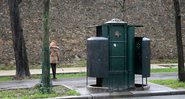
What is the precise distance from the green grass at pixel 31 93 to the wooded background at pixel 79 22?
10.7 metres

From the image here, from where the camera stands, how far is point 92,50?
11.9 m

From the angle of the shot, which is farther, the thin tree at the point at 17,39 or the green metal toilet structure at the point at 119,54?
the thin tree at the point at 17,39

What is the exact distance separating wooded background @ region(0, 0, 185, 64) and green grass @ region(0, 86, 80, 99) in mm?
10672

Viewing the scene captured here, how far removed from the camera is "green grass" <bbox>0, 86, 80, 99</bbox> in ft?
36.6

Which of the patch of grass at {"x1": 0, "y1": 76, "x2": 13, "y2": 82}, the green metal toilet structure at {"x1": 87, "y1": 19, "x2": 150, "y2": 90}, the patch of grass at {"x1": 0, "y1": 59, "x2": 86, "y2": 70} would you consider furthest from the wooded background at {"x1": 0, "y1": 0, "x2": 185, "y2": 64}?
the green metal toilet structure at {"x1": 87, "y1": 19, "x2": 150, "y2": 90}

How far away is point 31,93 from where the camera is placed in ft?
38.7

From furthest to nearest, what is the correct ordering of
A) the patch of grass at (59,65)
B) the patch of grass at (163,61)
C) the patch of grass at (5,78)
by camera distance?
the patch of grass at (163,61), the patch of grass at (59,65), the patch of grass at (5,78)

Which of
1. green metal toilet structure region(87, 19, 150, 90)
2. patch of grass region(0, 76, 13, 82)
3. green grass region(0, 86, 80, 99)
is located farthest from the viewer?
patch of grass region(0, 76, 13, 82)

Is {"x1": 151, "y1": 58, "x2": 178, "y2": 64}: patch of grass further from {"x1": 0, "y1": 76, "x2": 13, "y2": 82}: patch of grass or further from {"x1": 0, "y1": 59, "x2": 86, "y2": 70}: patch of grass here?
{"x1": 0, "y1": 76, "x2": 13, "y2": 82}: patch of grass

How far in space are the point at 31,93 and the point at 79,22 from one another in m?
14.4

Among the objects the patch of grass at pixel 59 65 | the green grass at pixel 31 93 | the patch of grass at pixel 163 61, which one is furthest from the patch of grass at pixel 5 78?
the patch of grass at pixel 163 61

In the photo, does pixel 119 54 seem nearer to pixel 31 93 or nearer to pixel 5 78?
pixel 31 93

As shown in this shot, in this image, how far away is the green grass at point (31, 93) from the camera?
36.6 ft

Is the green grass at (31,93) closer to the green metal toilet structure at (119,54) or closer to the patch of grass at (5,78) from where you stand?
the green metal toilet structure at (119,54)
